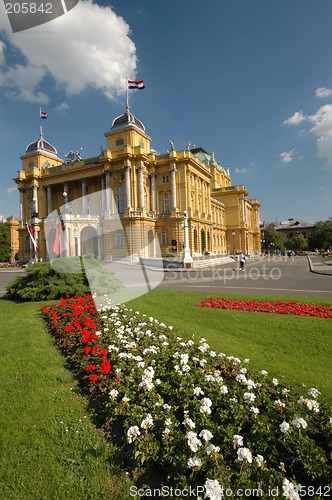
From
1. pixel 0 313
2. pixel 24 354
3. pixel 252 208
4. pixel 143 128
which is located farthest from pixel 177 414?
pixel 252 208

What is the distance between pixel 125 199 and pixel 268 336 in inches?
1435

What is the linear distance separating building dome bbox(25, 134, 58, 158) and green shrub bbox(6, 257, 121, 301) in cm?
4700

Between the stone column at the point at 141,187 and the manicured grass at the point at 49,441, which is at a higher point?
the stone column at the point at 141,187

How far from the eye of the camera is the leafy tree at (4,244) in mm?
60781

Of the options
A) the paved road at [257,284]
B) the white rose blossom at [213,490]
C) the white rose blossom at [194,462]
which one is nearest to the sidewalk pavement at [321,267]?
the paved road at [257,284]

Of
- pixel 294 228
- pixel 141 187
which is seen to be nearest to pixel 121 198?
pixel 141 187

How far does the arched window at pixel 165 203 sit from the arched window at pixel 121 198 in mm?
6041

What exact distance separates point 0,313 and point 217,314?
24.7 ft

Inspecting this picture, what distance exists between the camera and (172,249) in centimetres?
3825

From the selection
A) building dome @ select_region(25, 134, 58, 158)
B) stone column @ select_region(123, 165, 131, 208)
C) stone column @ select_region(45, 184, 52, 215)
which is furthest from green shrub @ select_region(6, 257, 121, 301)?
building dome @ select_region(25, 134, 58, 158)

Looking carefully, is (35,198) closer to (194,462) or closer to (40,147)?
(40,147)

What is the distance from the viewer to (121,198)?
41.0 meters

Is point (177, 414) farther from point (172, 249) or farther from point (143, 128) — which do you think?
point (143, 128)

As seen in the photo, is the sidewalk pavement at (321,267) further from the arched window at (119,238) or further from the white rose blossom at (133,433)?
the arched window at (119,238)
